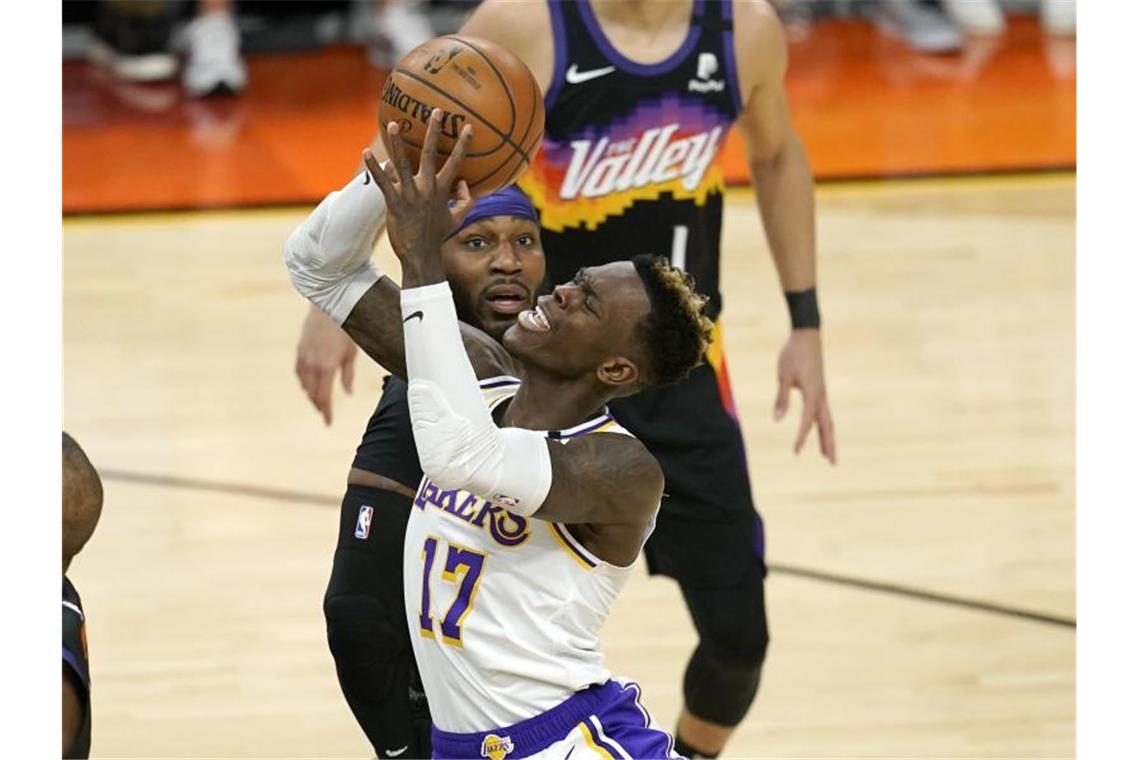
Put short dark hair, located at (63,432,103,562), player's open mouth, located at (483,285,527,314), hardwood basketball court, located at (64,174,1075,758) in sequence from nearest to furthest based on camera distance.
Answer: short dark hair, located at (63,432,103,562)
player's open mouth, located at (483,285,527,314)
hardwood basketball court, located at (64,174,1075,758)

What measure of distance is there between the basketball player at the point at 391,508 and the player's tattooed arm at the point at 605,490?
715mm

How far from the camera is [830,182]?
10258mm

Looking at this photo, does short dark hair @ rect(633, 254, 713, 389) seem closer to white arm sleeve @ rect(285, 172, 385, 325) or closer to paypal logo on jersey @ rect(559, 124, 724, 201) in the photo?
white arm sleeve @ rect(285, 172, 385, 325)

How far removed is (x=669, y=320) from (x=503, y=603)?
560mm

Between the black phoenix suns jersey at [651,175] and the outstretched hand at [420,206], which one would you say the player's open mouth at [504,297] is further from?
the outstretched hand at [420,206]

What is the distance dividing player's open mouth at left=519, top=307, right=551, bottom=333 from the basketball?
0.73ft

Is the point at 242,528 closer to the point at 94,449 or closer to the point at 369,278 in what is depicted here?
the point at 94,449

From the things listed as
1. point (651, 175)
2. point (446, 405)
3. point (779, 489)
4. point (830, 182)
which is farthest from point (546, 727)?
point (830, 182)

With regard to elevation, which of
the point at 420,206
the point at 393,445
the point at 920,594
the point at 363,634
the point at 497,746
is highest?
the point at 420,206

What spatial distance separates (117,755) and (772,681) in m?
1.81

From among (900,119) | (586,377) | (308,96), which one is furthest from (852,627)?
(308,96)

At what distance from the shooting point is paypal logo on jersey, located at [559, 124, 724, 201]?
4.65 meters

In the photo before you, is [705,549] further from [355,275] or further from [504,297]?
[355,275]

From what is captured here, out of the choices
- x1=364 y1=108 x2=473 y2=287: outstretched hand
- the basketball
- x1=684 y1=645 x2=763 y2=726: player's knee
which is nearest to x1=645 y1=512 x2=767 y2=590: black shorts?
x1=684 y1=645 x2=763 y2=726: player's knee
